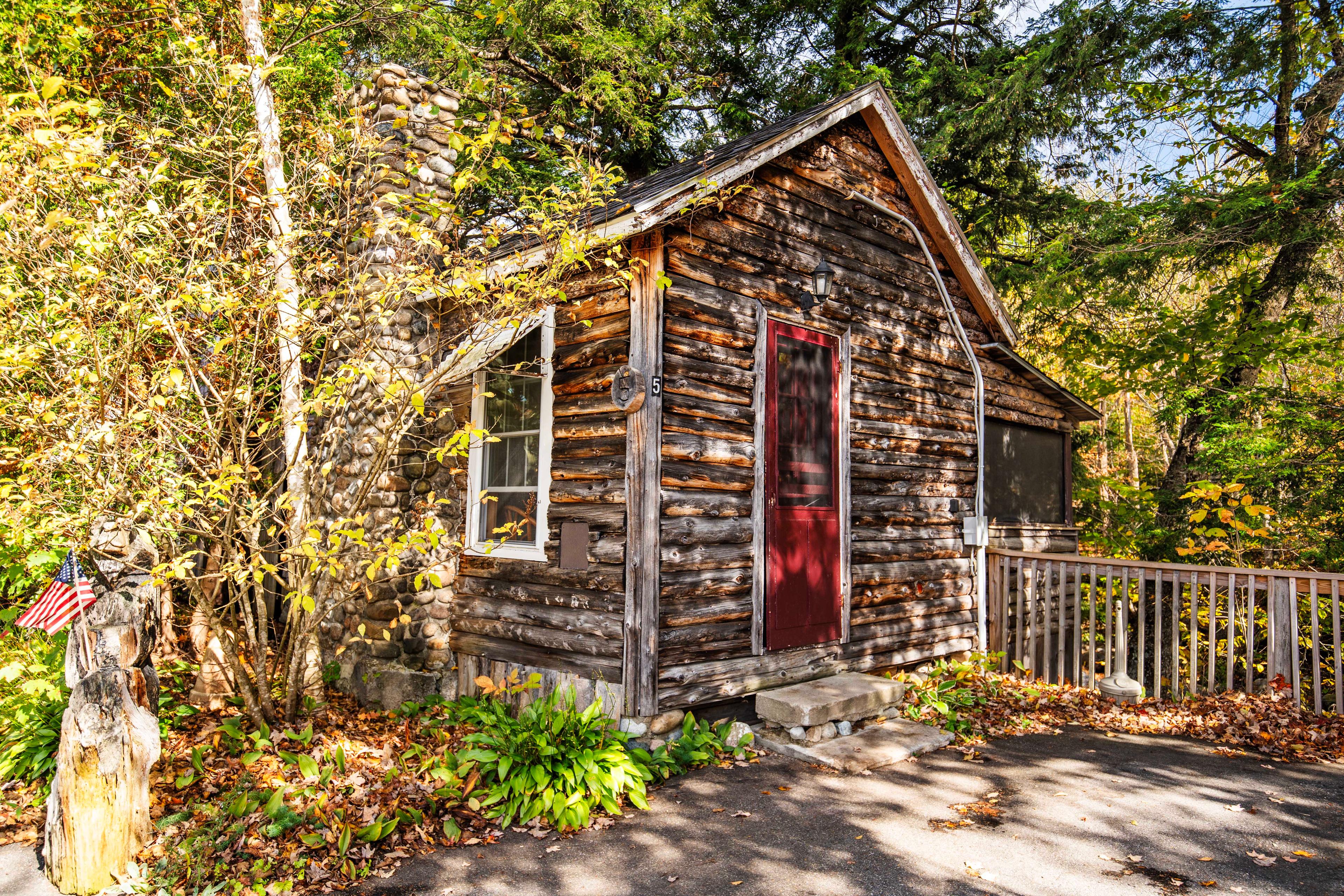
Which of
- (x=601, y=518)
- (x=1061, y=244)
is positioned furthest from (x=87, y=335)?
(x=1061, y=244)

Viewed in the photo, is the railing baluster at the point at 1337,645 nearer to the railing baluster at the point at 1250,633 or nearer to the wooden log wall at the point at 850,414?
the railing baluster at the point at 1250,633

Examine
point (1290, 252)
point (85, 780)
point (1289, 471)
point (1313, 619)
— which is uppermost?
point (1290, 252)

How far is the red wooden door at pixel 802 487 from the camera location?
6.41m

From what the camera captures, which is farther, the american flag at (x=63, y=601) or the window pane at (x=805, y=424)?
the window pane at (x=805, y=424)

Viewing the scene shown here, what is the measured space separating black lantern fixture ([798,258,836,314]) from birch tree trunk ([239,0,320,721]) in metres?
3.95

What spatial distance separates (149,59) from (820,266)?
8.78 metres

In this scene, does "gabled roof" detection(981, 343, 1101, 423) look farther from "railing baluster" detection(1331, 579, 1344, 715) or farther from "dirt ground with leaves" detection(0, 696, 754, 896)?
"dirt ground with leaves" detection(0, 696, 754, 896)

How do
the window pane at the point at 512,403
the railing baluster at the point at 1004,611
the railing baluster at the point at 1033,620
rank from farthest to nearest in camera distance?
the railing baluster at the point at 1004,611, the railing baluster at the point at 1033,620, the window pane at the point at 512,403

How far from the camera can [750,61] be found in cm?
1551

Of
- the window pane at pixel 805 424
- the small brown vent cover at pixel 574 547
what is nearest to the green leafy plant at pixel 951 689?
the window pane at pixel 805 424

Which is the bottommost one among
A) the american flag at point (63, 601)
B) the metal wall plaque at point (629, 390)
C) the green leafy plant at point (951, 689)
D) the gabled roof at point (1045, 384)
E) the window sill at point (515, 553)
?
the green leafy plant at point (951, 689)

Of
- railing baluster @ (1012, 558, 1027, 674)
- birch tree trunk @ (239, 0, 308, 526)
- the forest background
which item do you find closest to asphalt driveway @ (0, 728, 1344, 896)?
birch tree trunk @ (239, 0, 308, 526)

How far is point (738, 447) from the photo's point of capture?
616cm

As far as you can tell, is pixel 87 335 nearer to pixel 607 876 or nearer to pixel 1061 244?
pixel 607 876
